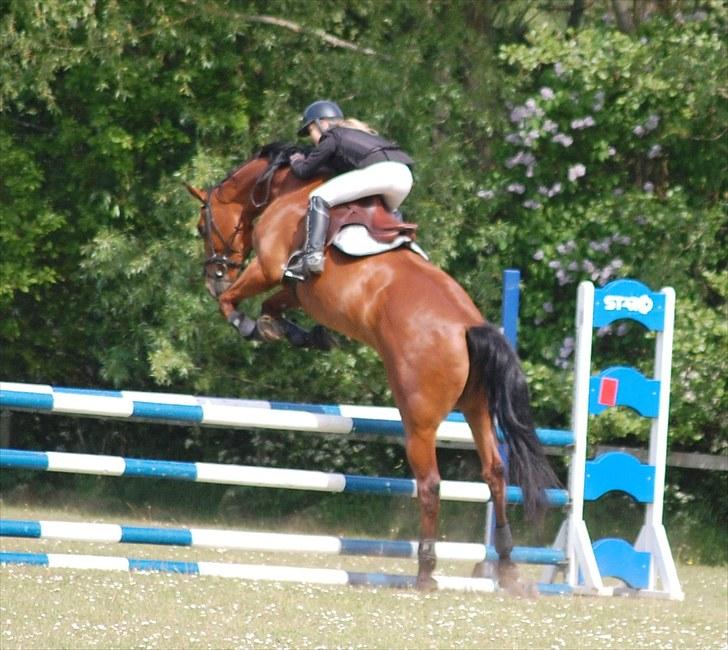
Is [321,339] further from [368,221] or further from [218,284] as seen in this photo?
[218,284]

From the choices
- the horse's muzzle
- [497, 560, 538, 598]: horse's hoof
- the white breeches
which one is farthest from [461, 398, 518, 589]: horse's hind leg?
the horse's muzzle

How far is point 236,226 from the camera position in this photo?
28.4ft

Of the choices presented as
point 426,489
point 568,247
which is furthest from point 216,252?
point 568,247

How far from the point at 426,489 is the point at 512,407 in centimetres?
64

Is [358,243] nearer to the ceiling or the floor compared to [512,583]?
nearer to the ceiling

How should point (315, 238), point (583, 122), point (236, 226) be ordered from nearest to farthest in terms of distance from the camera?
point (315, 238) → point (236, 226) → point (583, 122)

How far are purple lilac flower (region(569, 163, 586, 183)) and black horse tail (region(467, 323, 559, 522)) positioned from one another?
13.9 feet

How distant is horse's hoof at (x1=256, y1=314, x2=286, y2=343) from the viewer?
316 inches

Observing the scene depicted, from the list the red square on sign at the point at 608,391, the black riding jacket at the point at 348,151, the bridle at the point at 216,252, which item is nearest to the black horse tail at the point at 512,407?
the red square on sign at the point at 608,391

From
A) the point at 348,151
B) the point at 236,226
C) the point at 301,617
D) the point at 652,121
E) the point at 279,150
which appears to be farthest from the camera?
the point at 652,121

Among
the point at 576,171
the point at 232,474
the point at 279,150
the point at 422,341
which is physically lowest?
the point at 232,474

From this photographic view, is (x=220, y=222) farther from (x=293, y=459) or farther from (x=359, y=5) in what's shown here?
(x=293, y=459)

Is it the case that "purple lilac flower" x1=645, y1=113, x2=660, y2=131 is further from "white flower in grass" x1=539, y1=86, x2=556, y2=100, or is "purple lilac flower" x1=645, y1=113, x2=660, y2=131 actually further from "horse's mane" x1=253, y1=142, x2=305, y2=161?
"horse's mane" x1=253, y1=142, x2=305, y2=161

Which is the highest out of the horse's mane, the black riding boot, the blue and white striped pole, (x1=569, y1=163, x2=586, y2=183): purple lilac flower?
(x1=569, y1=163, x2=586, y2=183): purple lilac flower
